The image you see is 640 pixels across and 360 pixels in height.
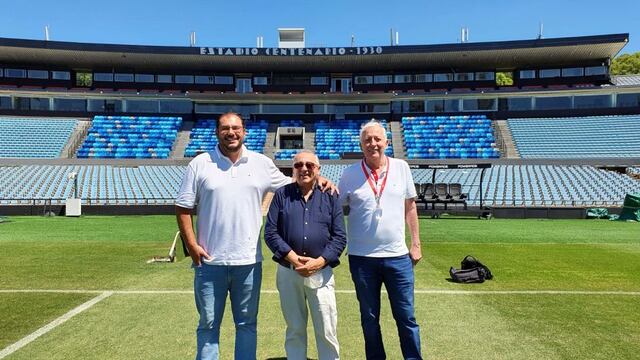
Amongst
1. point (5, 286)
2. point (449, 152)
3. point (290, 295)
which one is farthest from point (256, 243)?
point (449, 152)

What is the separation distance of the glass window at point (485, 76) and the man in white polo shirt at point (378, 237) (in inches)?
1918

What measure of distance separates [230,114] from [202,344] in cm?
203

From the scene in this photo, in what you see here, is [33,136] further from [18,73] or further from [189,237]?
[189,237]

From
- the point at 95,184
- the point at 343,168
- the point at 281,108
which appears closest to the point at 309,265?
the point at 343,168

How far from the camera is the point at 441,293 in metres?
7.65

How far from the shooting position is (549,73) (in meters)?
48.2

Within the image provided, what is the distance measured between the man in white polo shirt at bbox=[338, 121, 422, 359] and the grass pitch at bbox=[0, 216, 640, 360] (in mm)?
858

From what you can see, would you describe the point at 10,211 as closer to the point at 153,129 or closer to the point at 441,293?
the point at 153,129

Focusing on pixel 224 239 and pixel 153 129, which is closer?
pixel 224 239

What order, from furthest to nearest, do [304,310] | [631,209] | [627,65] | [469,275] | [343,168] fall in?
[627,65] → [343,168] → [631,209] → [469,275] → [304,310]

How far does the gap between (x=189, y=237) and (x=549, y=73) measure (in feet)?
171

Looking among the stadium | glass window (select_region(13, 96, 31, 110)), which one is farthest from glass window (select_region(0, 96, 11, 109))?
glass window (select_region(13, 96, 31, 110))

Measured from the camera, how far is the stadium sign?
44888 millimetres

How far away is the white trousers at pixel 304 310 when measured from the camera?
4.05 meters
